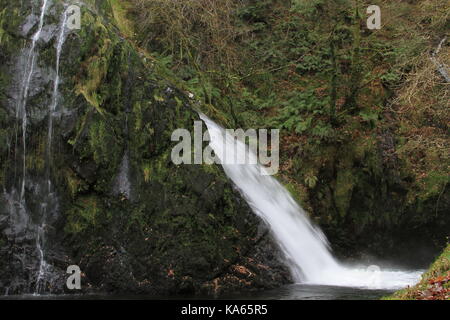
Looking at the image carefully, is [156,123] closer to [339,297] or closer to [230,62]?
[339,297]

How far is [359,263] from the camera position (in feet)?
38.8

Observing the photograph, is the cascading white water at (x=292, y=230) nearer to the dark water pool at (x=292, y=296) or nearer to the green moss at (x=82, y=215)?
the dark water pool at (x=292, y=296)

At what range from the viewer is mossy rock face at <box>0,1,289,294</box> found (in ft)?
28.3

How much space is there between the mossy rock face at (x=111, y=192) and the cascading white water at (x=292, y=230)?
1.77 ft

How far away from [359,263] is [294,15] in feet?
27.9

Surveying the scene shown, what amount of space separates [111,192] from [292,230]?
139 inches

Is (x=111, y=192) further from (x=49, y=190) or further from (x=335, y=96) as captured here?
(x=335, y=96)

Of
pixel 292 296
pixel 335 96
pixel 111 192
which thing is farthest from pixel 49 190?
pixel 335 96

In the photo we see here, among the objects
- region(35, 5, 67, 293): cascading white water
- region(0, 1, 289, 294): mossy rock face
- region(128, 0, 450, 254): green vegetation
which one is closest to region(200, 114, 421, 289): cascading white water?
region(0, 1, 289, 294): mossy rock face

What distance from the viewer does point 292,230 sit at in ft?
33.8

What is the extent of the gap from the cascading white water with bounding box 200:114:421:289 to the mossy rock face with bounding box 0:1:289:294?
21.2 inches
